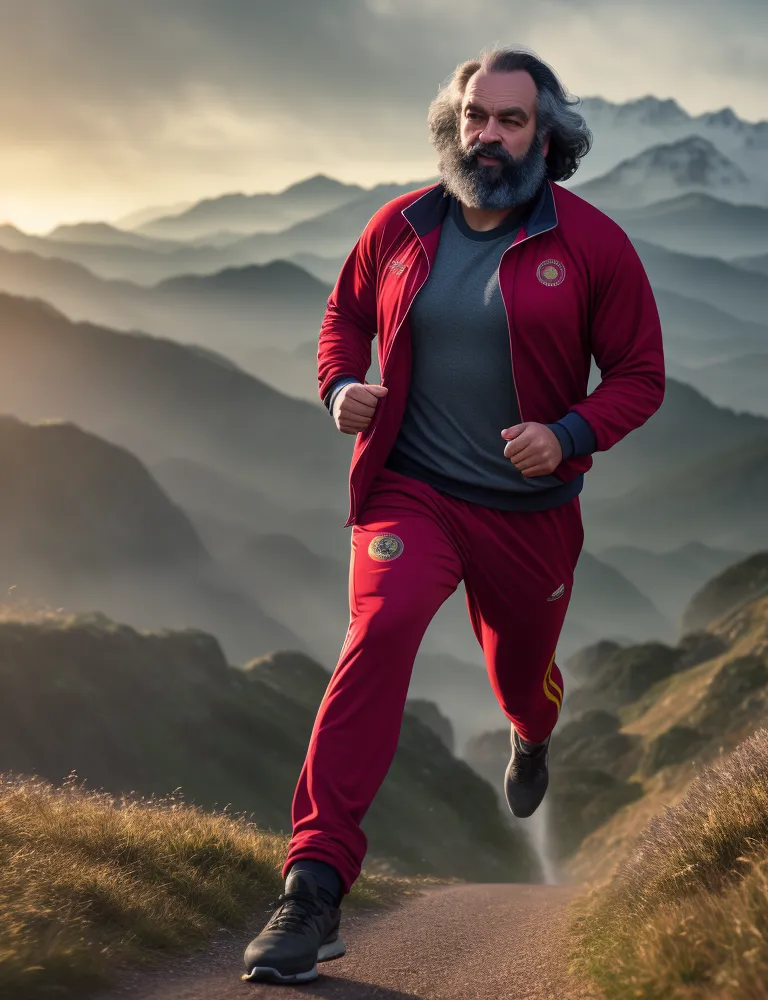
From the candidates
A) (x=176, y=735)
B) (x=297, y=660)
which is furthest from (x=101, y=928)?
(x=297, y=660)

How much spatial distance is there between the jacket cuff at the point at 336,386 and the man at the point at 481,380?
0.04 ft

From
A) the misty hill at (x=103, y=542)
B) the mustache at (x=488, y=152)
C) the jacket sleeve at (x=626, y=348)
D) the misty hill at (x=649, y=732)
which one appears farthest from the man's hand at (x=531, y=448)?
the misty hill at (x=103, y=542)

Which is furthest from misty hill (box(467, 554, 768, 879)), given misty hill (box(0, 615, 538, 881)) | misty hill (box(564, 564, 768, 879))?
misty hill (box(0, 615, 538, 881))

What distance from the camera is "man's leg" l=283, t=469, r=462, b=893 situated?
3861 millimetres

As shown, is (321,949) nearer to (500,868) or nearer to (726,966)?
(726,966)

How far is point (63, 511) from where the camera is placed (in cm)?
14412

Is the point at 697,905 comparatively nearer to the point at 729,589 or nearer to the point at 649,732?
the point at 649,732

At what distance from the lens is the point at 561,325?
4.40 meters

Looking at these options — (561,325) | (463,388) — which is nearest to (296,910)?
(463,388)

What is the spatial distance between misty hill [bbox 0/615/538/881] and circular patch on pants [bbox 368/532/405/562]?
42437 millimetres

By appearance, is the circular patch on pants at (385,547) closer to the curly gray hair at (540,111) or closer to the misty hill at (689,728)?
the curly gray hair at (540,111)

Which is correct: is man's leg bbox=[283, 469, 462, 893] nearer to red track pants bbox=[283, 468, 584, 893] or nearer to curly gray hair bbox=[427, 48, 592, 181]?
red track pants bbox=[283, 468, 584, 893]

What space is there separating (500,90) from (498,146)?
25 centimetres

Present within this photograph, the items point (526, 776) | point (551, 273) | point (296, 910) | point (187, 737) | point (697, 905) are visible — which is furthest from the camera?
point (187, 737)
